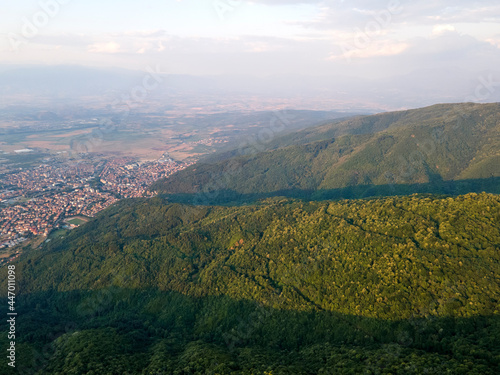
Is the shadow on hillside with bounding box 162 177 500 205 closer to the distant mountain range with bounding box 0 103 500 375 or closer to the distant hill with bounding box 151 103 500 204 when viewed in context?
the distant hill with bounding box 151 103 500 204

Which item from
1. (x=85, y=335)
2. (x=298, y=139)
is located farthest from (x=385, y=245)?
(x=298, y=139)

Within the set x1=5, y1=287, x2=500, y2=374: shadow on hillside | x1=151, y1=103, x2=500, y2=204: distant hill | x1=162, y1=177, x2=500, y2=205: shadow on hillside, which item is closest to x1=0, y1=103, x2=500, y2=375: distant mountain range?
x1=5, y1=287, x2=500, y2=374: shadow on hillside

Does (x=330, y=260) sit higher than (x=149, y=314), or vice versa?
(x=330, y=260)

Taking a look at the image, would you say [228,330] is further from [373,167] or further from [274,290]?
[373,167]

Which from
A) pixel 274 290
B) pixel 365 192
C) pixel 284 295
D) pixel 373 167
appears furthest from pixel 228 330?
pixel 373 167

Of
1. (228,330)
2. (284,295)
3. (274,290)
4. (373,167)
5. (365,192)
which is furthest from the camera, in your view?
(373,167)

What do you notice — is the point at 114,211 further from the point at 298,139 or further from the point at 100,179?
the point at 298,139

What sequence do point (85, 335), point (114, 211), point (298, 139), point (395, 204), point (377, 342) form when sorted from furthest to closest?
point (298, 139)
point (114, 211)
point (395, 204)
point (85, 335)
point (377, 342)

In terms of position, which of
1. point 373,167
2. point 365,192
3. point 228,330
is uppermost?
point 373,167
